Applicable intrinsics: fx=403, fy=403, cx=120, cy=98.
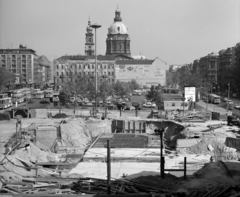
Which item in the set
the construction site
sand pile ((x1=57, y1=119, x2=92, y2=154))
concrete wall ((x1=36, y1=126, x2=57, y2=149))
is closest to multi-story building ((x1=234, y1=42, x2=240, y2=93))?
the construction site

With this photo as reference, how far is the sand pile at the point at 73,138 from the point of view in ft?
77.2

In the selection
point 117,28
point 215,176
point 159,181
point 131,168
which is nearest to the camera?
point 159,181

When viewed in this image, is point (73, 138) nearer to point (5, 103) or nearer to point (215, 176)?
point (215, 176)

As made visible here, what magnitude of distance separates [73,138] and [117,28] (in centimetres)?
9028

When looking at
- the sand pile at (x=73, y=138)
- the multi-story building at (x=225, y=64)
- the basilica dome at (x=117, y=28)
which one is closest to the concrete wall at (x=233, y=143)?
the sand pile at (x=73, y=138)

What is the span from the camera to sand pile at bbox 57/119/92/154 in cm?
2352

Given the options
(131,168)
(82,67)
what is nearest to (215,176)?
(131,168)

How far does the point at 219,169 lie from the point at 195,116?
18705 mm

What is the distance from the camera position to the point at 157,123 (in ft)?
102

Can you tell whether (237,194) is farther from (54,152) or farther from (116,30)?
(116,30)

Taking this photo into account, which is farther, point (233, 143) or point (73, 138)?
point (73, 138)

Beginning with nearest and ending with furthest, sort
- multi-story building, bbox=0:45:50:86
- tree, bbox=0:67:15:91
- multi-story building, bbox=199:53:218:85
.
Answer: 1. tree, bbox=0:67:15:91
2. multi-story building, bbox=0:45:50:86
3. multi-story building, bbox=199:53:218:85

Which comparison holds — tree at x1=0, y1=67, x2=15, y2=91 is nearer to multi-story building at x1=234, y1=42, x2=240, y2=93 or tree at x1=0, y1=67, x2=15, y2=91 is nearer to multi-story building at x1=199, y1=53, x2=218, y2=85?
multi-story building at x1=234, y1=42, x2=240, y2=93

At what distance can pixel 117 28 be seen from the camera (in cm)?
11206
